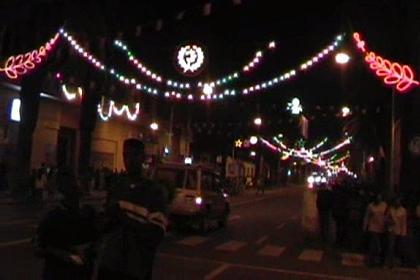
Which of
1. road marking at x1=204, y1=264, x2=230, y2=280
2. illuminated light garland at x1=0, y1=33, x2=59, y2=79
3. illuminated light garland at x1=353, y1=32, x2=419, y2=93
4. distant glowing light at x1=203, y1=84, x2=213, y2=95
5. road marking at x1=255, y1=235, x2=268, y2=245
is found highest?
illuminated light garland at x1=0, y1=33, x2=59, y2=79

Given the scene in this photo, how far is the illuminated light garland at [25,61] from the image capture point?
111 feet

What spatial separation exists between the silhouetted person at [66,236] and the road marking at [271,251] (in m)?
13.4

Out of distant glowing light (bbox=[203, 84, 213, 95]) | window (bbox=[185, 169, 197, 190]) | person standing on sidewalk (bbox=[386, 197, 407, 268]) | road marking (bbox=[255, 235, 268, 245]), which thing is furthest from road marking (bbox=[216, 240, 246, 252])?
distant glowing light (bbox=[203, 84, 213, 95])

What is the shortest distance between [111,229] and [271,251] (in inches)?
588

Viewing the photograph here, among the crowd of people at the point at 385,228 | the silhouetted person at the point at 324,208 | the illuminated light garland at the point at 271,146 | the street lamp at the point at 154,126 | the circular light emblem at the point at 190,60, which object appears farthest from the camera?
the illuminated light garland at the point at 271,146

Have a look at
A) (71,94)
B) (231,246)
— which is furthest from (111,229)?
(71,94)

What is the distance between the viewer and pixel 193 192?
941 inches

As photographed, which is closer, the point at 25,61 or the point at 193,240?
the point at 193,240

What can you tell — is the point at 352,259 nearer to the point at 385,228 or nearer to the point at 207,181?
the point at 385,228

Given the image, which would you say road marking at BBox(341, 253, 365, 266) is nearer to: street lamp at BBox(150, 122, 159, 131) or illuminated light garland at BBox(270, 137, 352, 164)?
street lamp at BBox(150, 122, 159, 131)

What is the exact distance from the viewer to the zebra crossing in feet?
62.4

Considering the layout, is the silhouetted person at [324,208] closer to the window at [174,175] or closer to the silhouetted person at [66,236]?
the window at [174,175]

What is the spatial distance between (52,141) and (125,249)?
142 feet

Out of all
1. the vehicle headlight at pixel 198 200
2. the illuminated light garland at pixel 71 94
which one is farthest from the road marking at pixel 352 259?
the illuminated light garland at pixel 71 94
